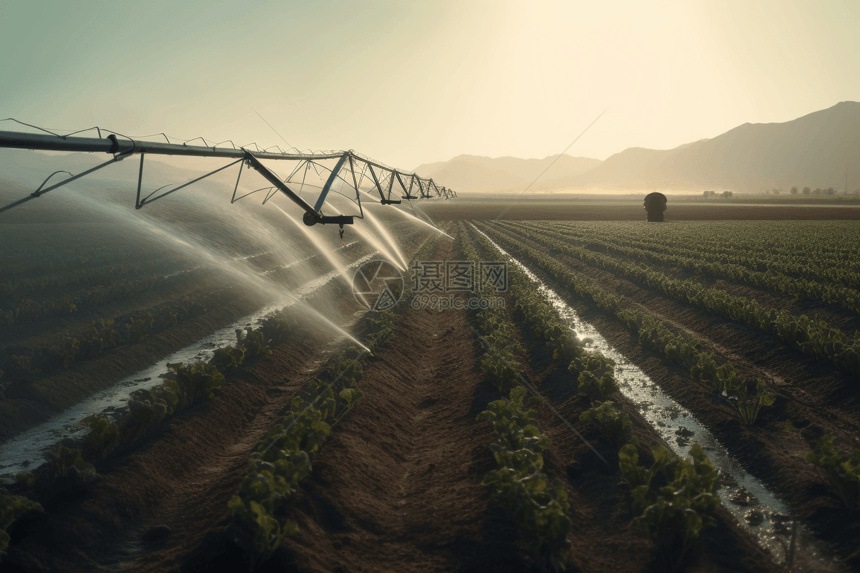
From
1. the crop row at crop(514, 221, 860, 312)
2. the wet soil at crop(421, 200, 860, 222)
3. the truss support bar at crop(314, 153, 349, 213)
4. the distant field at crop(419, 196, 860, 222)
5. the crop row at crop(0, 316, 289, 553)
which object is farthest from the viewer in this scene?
the wet soil at crop(421, 200, 860, 222)

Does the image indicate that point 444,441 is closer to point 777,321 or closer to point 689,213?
point 777,321

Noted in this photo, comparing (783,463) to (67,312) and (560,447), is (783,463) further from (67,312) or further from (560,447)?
(67,312)

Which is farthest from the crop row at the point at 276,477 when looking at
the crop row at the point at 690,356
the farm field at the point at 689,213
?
the farm field at the point at 689,213

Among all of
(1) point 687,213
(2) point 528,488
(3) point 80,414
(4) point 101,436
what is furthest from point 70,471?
(1) point 687,213

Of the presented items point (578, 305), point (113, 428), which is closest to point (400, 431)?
point (113, 428)

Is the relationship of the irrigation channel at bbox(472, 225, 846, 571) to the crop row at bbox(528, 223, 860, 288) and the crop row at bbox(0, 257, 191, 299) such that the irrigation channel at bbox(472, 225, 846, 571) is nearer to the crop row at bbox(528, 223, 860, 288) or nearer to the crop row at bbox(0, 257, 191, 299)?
the crop row at bbox(528, 223, 860, 288)

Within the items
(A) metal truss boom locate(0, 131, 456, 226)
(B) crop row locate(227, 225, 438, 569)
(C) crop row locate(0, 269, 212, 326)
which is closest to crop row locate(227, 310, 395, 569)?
(B) crop row locate(227, 225, 438, 569)
